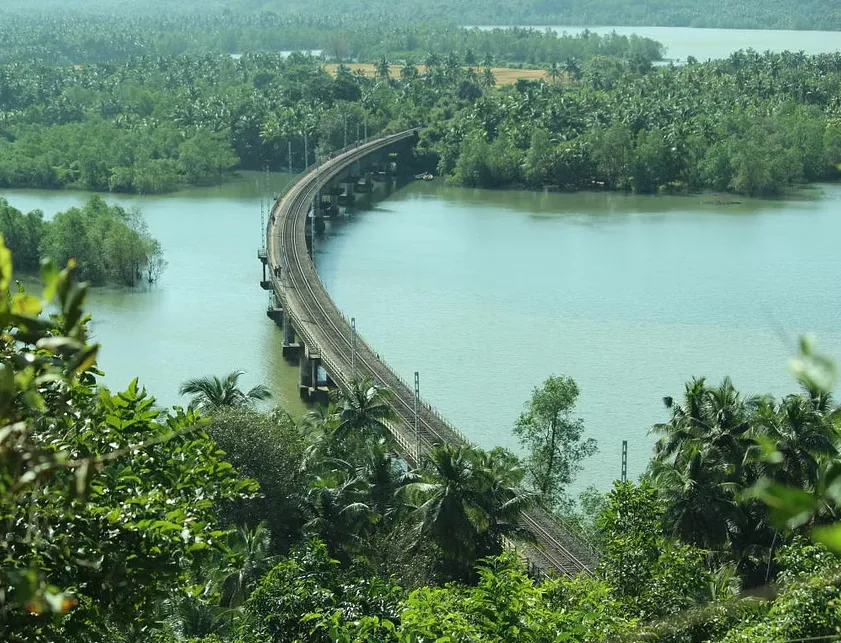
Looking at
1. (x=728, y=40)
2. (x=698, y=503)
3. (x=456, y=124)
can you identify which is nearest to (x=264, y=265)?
(x=698, y=503)

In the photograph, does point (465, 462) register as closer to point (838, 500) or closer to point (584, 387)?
point (584, 387)

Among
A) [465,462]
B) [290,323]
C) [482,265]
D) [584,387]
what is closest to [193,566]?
[465,462]

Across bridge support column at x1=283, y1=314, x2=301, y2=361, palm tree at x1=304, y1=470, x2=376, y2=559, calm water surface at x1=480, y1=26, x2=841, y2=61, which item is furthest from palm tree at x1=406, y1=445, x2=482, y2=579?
calm water surface at x1=480, y1=26, x2=841, y2=61

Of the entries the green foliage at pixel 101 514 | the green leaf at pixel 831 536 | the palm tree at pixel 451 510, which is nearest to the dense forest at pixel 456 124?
the palm tree at pixel 451 510

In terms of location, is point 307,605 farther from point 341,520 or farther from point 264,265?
point 264,265

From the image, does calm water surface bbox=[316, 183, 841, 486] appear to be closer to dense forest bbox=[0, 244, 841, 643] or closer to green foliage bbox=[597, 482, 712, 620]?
dense forest bbox=[0, 244, 841, 643]

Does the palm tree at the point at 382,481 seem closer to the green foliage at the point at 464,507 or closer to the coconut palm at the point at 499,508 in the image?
the green foliage at the point at 464,507
